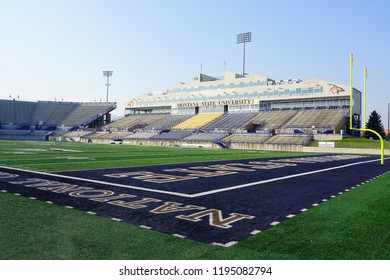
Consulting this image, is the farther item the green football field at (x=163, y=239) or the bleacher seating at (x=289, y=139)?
the bleacher seating at (x=289, y=139)

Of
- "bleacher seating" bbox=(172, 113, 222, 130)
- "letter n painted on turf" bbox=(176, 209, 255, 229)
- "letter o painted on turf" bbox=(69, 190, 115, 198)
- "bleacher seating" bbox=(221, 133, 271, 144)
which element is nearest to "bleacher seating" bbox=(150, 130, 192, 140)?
"bleacher seating" bbox=(172, 113, 222, 130)

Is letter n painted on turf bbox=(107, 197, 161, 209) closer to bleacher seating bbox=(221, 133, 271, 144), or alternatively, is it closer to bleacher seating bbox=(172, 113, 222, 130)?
bleacher seating bbox=(221, 133, 271, 144)

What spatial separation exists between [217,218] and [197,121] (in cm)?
7095

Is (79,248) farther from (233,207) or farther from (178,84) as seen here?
(178,84)

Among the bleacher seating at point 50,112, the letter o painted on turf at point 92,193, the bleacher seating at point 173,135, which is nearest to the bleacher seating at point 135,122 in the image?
the bleacher seating at point 50,112

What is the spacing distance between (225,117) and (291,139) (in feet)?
79.0

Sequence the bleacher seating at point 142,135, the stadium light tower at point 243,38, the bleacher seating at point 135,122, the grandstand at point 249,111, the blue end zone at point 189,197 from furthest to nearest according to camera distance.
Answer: the stadium light tower at point 243,38, the bleacher seating at point 135,122, the bleacher seating at point 142,135, the grandstand at point 249,111, the blue end zone at point 189,197

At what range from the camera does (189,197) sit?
10.4m

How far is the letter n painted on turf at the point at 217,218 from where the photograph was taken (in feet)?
23.7

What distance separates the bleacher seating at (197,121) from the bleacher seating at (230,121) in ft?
7.35

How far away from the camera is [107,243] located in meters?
5.70

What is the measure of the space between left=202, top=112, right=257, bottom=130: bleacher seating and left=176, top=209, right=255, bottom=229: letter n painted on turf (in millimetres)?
59892

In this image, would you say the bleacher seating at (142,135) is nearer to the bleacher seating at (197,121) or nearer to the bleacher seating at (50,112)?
the bleacher seating at (197,121)
